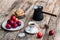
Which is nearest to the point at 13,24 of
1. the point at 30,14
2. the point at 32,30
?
the point at 32,30

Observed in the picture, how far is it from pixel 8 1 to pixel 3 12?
0.32 metres

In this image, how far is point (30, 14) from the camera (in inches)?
76.7

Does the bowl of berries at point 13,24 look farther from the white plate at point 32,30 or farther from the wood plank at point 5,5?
the wood plank at point 5,5

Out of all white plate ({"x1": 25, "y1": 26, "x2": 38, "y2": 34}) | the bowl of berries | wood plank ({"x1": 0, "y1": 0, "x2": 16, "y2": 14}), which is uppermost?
wood plank ({"x1": 0, "y1": 0, "x2": 16, "y2": 14})

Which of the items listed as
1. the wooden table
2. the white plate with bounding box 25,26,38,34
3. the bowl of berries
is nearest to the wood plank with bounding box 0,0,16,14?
the wooden table

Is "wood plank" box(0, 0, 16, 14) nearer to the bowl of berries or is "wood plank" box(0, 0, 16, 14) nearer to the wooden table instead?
the wooden table

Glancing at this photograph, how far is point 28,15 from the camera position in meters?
1.92

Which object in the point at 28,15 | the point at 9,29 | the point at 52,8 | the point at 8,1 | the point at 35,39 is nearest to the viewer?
the point at 35,39

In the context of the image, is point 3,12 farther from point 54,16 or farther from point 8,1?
point 54,16

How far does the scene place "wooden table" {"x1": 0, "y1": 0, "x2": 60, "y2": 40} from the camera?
157 cm

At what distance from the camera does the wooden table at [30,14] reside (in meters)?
1.57

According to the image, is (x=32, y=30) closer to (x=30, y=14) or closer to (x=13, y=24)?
(x=13, y=24)

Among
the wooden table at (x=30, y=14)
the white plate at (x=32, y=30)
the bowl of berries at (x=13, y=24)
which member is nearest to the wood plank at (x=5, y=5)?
the wooden table at (x=30, y=14)

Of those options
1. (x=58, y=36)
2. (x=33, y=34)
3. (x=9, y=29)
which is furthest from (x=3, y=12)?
(x=58, y=36)
